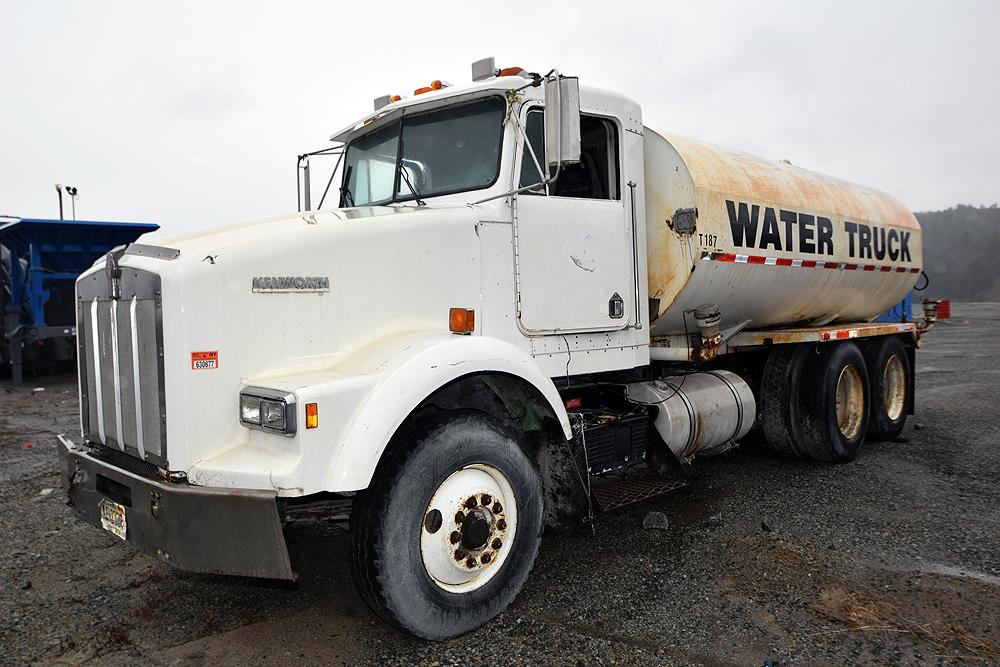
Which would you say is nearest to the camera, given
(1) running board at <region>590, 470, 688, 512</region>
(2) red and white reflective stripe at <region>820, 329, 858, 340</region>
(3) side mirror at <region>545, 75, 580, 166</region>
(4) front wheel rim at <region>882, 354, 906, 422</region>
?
(3) side mirror at <region>545, 75, 580, 166</region>

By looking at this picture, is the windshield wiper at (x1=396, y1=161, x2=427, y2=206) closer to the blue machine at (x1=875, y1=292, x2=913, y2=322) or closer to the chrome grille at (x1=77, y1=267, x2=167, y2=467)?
the chrome grille at (x1=77, y1=267, x2=167, y2=467)

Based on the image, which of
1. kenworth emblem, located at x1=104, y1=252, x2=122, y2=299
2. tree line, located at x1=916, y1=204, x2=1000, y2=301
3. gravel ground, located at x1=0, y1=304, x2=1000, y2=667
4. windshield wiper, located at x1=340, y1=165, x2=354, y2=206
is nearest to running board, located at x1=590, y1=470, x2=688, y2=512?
gravel ground, located at x1=0, y1=304, x2=1000, y2=667

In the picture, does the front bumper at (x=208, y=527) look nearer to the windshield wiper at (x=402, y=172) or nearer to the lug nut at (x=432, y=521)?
the lug nut at (x=432, y=521)

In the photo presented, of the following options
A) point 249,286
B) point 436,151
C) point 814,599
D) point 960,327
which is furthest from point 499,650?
point 960,327

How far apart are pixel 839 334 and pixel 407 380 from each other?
5117 millimetres

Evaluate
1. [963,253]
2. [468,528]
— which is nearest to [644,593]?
[468,528]

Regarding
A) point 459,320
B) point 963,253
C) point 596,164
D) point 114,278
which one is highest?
point 963,253

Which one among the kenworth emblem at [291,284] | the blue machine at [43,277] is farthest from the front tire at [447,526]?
the blue machine at [43,277]

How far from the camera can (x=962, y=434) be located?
7820mm

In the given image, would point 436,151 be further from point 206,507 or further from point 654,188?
point 206,507

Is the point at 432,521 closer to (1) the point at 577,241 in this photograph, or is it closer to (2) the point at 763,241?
(1) the point at 577,241

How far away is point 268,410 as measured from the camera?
301 centimetres

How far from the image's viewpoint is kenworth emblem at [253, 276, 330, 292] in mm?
3258

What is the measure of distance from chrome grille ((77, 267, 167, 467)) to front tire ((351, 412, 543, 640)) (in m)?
0.99
